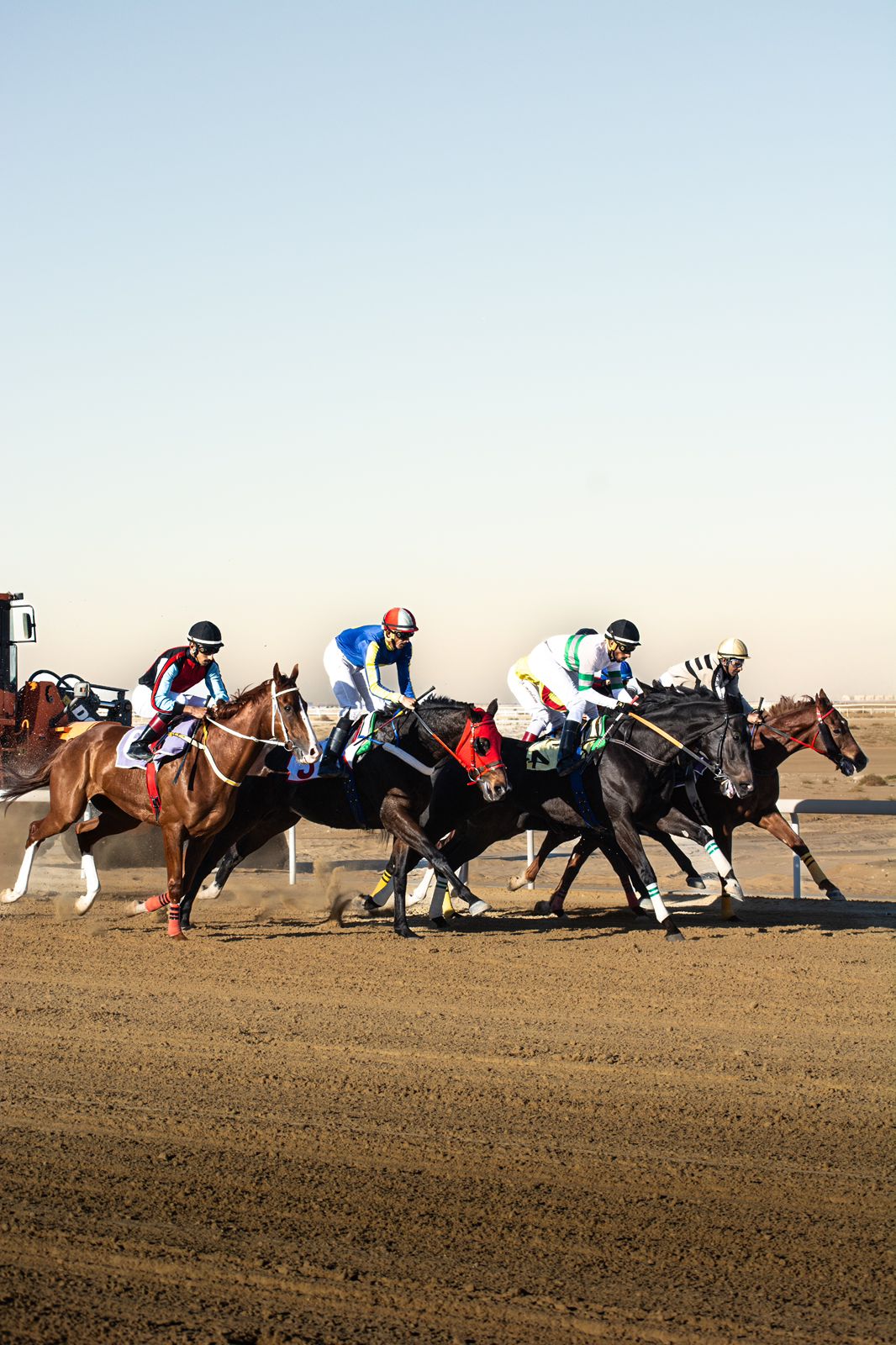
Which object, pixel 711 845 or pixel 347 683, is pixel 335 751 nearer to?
pixel 347 683

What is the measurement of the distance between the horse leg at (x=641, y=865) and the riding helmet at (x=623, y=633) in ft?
5.03

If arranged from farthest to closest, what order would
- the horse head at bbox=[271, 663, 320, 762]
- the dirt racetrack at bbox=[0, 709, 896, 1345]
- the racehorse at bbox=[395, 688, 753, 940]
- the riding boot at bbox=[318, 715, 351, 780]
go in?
the racehorse at bbox=[395, 688, 753, 940] → the riding boot at bbox=[318, 715, 351, 780] → the horse head at bbox=[271, 663, 320, 762] → the dirt racetrack at bbox=[0, 709, 896, 1345]

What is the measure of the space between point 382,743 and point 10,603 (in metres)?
7.50

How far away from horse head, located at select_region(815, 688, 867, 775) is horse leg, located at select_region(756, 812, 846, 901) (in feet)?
2.27

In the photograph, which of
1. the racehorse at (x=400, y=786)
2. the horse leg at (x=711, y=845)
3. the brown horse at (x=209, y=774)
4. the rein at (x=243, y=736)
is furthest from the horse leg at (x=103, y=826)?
the horse leg at (x=711, y=845)

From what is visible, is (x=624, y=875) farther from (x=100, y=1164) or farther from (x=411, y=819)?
(x=100, y=1164)

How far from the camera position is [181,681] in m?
10.1

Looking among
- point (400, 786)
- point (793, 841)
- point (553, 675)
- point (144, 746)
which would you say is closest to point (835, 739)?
point (793, 841)

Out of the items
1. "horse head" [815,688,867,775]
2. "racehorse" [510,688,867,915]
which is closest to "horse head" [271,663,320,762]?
"racehorse" [510,688,867,915]

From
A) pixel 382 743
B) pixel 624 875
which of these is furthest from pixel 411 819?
pixel 624 875

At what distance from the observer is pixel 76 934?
9953mm

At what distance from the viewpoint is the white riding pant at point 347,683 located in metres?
10.9

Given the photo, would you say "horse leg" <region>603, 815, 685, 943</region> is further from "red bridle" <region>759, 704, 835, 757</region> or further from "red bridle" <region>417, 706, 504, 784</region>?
"red bridle" <region>759, 704, 835, 757</region>

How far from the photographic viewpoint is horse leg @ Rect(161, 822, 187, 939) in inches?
382
